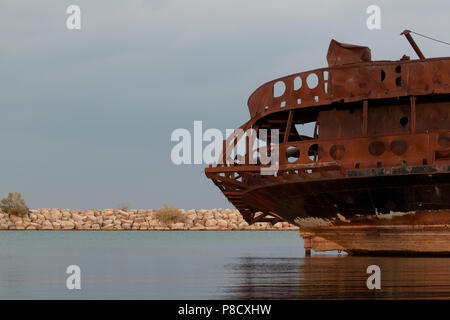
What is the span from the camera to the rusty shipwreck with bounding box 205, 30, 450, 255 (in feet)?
50.6

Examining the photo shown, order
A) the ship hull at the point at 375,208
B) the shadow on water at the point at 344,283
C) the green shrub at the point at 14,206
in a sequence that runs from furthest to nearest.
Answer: the green shrub at the point at 14,206, the ship hull at the point at 375,208, the shadow on water at the point at 344,283

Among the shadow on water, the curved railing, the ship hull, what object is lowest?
the shadow on water

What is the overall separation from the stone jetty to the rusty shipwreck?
64.7 meters

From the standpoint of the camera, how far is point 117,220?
87.0 metres

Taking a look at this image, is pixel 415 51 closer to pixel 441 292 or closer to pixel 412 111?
pixel 412 111

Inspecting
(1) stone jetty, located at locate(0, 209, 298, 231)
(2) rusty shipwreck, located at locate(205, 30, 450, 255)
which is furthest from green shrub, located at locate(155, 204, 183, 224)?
(2) rusty shipwreck, located at locate(205, 30, 450, 255)

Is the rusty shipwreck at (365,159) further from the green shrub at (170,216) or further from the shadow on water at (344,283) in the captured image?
the green shrub at (170,216)

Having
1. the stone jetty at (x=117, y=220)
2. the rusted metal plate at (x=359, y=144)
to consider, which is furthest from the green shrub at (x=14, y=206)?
the rusted metal plate at (x=359, y=144)

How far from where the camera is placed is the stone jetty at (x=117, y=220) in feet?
279

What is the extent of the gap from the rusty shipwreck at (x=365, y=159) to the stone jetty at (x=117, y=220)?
2546 inches

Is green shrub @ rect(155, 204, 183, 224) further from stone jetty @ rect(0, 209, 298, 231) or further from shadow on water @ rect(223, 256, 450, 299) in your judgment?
shadow on water @ rect(223, 256, 450, 299)

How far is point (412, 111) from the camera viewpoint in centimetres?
1558

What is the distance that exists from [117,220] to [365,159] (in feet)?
241

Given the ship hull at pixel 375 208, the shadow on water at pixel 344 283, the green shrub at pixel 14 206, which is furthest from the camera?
the green shrub at pixel 14 206
